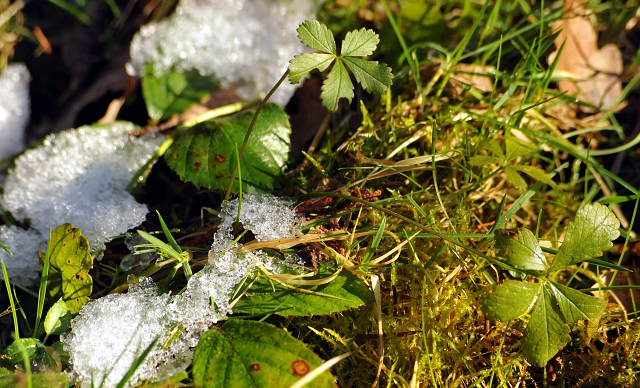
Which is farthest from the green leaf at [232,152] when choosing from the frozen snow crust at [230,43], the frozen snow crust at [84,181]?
the frozen snow crust at [230,43]

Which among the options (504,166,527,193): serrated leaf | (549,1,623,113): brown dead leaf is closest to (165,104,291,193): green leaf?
(504,166,527,193): serrated leaf

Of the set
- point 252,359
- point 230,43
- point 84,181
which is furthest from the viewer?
point 230,43

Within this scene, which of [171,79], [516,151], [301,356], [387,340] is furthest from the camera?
[171,79]

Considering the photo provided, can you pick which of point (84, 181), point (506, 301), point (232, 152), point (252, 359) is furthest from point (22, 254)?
point (506, 301)

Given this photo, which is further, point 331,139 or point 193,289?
point 331,139

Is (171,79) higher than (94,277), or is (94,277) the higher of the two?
(171,79)

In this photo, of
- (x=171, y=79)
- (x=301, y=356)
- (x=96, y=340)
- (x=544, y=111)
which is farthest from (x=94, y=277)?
(x=544, y=111)

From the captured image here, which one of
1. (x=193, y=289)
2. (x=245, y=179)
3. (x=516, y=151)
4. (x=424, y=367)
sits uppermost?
(x=516, y=151)

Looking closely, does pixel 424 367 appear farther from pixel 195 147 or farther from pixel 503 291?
pixel 195 147

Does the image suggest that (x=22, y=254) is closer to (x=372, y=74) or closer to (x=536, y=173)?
(x=372, y=74)
